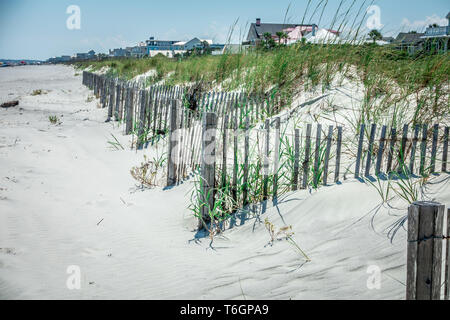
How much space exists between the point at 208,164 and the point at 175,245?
0.83 meters

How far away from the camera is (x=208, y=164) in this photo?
327 centimetres

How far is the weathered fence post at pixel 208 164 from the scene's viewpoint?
320 cm

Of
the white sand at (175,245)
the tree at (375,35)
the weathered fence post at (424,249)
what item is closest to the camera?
the weathered fence post at (424,249)

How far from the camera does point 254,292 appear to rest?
2.33 m

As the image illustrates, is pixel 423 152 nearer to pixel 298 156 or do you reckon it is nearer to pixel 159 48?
pixel 298 156

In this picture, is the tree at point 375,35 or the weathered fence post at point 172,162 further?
the tree at point 375,35

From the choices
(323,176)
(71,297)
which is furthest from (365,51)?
(71,297)

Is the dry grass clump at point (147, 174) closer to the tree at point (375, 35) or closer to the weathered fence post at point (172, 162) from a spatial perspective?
the weathered fence post at point (172, 162)

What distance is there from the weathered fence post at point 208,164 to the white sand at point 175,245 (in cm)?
35

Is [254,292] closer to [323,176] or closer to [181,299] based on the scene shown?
[181,299]

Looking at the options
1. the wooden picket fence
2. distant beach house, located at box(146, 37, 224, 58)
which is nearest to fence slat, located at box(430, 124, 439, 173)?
the wooden picket fence

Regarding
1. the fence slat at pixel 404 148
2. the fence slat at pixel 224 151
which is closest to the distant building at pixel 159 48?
the fence slat at pixel 224 151

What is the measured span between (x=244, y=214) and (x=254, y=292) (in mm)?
1129

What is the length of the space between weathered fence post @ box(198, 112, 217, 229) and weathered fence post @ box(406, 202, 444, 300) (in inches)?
79.4
